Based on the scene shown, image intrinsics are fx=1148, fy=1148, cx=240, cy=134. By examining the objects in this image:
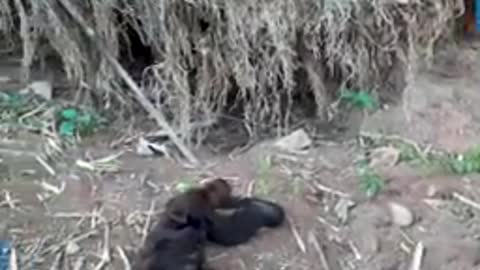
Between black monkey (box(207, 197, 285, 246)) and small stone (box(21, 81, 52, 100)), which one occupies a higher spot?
small stone (box(21, 81, 52, 100))

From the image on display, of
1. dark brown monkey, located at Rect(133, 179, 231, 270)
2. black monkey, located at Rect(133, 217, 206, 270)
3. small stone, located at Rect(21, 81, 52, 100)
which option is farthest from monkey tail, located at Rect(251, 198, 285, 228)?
small stone, located at Rect(21, 81, 52, 100)

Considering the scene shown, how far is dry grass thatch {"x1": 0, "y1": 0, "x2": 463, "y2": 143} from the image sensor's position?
359 cm

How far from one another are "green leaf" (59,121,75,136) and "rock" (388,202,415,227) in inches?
41.3

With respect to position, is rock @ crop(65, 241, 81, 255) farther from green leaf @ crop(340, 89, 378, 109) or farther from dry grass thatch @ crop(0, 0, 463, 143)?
green leaf @ crop(340, 89, 378, 109)

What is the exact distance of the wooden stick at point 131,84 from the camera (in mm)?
3603

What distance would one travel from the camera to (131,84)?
12.2 ft

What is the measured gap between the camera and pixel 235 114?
3846 millimetres

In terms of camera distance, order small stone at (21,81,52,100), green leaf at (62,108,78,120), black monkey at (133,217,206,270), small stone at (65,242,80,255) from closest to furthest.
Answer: black monkey at (133,217,206,270)
small stone at (65,242,80,255)
green leaf at (62,108,78,120)
small stone at (21,81,52,100)

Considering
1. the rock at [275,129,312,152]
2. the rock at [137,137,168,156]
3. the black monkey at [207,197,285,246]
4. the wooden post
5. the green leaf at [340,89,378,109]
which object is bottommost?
the black monkey at [207,197,285,246]

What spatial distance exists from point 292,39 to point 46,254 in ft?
3.47

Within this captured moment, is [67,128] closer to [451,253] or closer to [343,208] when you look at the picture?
[343,208]

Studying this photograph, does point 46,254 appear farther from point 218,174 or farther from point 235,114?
point 235,114

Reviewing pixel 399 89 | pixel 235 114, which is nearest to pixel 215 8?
pixel 235 114

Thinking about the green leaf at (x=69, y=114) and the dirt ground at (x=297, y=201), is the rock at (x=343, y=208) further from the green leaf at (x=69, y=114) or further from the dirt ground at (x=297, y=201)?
the green leaf at (x=69, y=114)
